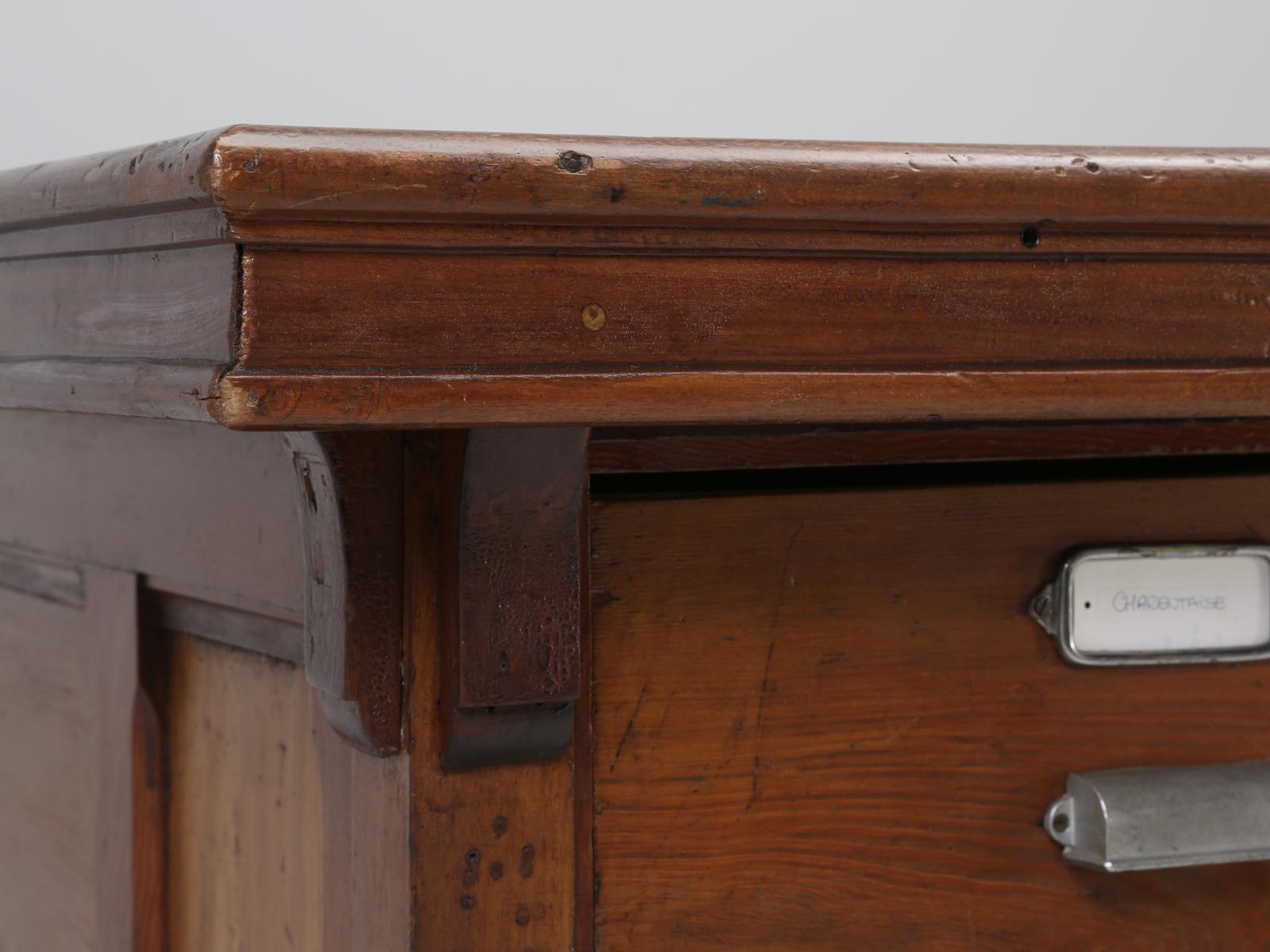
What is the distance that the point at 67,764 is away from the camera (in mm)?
935

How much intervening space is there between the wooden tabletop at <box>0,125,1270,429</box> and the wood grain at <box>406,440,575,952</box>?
114 mm

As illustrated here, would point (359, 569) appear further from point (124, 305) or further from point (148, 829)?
point (148, 829)

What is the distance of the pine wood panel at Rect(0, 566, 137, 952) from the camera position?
0.86 metres

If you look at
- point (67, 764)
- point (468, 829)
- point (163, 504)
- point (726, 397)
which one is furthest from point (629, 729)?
point (67, 764)

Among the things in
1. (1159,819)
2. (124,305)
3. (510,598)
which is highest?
(124,305)

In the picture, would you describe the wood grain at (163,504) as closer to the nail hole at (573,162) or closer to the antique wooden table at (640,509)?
the antique wooden table at (640,509)

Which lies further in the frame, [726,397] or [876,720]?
[876,720]

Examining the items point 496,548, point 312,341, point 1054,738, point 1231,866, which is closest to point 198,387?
point 312,341

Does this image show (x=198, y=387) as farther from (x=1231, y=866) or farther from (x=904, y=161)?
(x=1231, y=866)

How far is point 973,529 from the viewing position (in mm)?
677

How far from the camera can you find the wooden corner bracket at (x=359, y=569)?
57cm

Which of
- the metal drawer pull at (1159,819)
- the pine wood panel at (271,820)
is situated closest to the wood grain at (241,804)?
the pine wood panel at (271,820)

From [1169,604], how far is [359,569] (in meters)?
0.36

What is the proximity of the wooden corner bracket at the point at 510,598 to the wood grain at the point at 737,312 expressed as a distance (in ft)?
0.27
